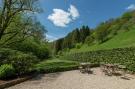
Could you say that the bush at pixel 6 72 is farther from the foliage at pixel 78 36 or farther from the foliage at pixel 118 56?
the foliage at pixel 78 36

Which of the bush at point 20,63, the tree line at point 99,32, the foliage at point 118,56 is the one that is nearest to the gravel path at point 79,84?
the bush at point 20,63

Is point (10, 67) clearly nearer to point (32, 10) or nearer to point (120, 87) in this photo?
point (120, 87)

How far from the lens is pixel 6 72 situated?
14898 millimetres

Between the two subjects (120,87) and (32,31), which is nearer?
(120,87)

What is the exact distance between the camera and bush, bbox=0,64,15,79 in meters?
14.6

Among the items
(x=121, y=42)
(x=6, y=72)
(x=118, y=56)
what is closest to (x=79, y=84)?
(x=6, y=72)

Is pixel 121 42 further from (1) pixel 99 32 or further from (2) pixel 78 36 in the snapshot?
(2) pixel 78 36

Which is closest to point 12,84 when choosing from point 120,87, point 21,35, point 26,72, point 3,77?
point 3,77

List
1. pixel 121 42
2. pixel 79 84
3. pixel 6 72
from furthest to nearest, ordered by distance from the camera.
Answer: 1. pixel 121 42
2. pixel 6 72
3. pixel 79 84

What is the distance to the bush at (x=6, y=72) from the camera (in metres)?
14.6

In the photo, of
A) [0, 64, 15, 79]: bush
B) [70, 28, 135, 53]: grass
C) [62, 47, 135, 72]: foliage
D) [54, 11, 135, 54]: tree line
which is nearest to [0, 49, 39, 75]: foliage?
[0, 64, 15, 79]: bush

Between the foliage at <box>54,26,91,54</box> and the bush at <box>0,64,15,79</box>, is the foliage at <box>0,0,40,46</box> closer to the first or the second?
the bush at <box>0,64,15,79</box>

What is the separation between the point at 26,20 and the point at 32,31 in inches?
74.2

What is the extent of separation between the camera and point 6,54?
64.3ft
